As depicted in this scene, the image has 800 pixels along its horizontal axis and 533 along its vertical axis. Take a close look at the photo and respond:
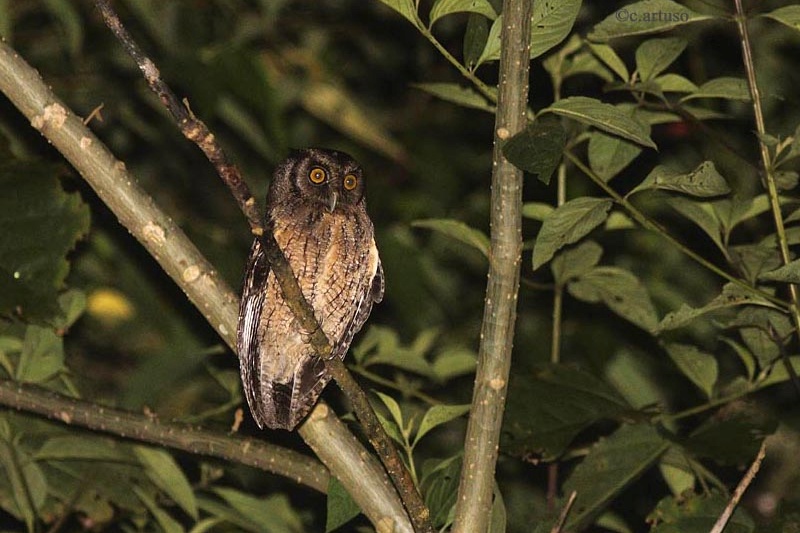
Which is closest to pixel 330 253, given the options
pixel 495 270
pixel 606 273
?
pixel 606 273

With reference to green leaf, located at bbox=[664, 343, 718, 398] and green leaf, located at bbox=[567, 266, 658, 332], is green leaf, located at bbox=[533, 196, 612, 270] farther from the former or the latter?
green leaf, located at bbox=[664, 343, 718, 398]

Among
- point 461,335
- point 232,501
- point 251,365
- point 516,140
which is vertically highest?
point 516,140

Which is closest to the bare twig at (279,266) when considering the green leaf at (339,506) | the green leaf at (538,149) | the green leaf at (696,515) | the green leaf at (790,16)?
the green leaf at (339,506)

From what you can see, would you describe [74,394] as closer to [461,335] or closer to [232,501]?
[232,501]

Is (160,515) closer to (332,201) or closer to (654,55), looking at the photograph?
(332,201)

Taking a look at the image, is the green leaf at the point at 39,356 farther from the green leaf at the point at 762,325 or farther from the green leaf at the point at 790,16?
the green leaf at the point at 790,16

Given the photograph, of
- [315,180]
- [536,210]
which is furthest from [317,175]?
[536,210]

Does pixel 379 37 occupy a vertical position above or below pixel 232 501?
above
